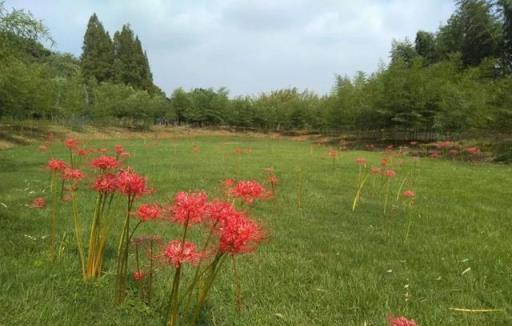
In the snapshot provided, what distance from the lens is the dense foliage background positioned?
2720 centimetres

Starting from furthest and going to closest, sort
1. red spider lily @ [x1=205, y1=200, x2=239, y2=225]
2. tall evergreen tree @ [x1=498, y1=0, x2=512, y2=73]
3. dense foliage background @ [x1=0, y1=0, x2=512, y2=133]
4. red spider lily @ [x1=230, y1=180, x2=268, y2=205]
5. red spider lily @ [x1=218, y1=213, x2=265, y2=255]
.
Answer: tall evergreen tree @ [x1=498, y1=0, x2=512, y2=73] → dense foliage background @ [x1=0, y1=0, x2=512, y2=133] → red spider lily @ [x1=230, y1=180, x2=268, y2=205] → red spider lily @ [x1=205, y1=200, x2=239, y2=225] → red spider lily @ [x1=218, y1=213, x2=265, y2=255]

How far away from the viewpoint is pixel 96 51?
6850 cm

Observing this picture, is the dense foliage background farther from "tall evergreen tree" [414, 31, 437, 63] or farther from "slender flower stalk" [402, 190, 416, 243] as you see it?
"slender flower stalk" [402, 190, 416, 243]

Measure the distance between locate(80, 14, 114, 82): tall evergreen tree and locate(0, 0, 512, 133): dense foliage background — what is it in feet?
0.51

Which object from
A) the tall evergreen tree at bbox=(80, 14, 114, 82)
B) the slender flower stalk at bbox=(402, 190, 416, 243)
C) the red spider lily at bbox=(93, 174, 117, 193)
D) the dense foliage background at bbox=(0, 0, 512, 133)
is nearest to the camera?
the red spider lily at bbox=(93, 174, 117, 193)

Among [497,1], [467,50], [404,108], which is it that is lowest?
[404,108]

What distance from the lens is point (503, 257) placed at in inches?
198

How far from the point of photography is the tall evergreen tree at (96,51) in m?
68.2

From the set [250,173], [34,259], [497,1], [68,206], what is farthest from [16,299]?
[497,1]

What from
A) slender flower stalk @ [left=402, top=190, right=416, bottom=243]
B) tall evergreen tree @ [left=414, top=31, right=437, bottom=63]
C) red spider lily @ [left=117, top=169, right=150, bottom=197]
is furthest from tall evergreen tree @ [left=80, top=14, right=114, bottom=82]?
red spider lily @ [left=117, top=169, right=150, bottom=197]

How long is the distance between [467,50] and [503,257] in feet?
153

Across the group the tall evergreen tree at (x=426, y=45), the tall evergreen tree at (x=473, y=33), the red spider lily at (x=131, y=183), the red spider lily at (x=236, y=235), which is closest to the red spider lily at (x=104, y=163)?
the red spider lily at (x=131, y=183)

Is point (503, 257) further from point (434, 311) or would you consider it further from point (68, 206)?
point (68, 206)

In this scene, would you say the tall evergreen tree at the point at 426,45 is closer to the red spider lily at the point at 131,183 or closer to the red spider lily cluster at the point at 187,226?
the red spider lily cluster at the point at 187,226
